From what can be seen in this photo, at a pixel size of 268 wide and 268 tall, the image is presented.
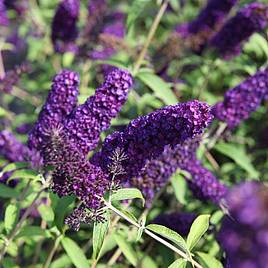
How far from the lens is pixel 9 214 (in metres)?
3.04

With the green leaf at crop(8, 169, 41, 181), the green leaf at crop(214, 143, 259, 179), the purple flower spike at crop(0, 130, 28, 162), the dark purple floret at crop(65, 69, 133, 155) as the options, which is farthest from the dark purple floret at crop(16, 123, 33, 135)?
the dark purple floret at crop(65, 69, 133, 155)

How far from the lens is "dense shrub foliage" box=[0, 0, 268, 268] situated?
2.42m

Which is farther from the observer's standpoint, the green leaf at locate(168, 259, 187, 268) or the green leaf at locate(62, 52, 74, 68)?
the green leaf at locate(62, 52, 74, 68)

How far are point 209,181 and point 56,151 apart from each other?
1290 millimetres

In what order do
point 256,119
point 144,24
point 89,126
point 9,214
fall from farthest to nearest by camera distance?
point 144,24 → point 256,119 → point 9,214 → point 89,126

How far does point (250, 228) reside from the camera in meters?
1.53

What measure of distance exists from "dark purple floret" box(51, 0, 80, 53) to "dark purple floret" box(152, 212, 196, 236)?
6.36 feet

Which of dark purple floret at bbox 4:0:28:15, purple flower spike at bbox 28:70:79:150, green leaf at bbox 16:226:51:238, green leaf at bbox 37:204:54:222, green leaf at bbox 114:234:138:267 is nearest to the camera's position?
purple flower spike at bbox 28:70:79:150

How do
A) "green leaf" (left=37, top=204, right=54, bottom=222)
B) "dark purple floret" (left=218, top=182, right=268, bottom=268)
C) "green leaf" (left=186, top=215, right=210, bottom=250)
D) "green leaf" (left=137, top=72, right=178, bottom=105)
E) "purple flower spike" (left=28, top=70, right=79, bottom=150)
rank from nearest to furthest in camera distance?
"dark purple floret" (left=218, top=182, right=268, bottom=268), "green leaf" (left=186, top=215, right=210, bottom=250), "purple flower spike" (left=28, top=70, right=79, bottom=150), "green leaf" (left=37, top=204, right=54, bottom=222), "green leaf" (left=137, top=72, right=178, bottom=105)

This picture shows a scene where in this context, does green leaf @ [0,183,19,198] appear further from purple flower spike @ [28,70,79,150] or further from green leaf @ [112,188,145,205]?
green leaf @ [112,188,145,205]

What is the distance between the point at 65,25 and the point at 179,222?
2063mm

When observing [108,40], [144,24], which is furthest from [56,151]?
[144,24]

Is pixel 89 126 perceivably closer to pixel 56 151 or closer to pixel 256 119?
pixel 56 151

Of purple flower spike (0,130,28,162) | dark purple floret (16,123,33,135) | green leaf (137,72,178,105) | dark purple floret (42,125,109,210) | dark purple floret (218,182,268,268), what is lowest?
dark purple floret (16,123,33,135)
